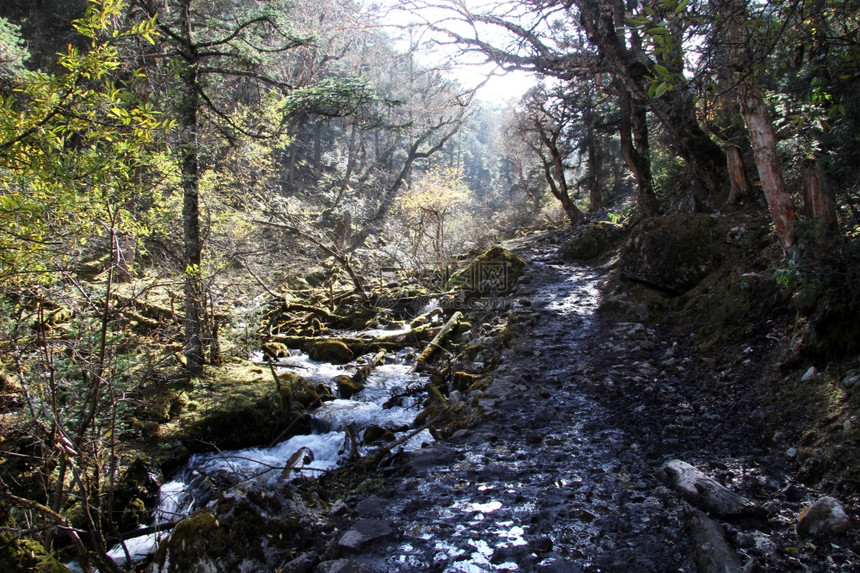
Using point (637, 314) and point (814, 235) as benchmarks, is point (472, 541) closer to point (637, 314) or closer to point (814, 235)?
point (814, 235)

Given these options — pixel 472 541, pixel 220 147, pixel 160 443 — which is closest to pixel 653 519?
pixel 472 541

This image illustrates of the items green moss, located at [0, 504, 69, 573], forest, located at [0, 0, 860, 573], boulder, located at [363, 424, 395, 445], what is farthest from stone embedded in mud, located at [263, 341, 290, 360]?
green moss, located at [0, 504, 69, 573]

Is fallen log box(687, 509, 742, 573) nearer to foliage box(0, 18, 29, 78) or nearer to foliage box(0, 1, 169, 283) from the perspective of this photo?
foliage box(0, 1, 169, 283)

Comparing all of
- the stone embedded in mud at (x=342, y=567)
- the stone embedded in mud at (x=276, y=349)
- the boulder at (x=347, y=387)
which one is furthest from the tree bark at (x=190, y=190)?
the stone embedded in mud at (x=342, y=567)

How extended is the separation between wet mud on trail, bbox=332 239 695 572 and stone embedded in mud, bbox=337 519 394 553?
2 cm

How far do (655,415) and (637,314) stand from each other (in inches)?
126

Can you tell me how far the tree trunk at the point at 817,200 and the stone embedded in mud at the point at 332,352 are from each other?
7.71m

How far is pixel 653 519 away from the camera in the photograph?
2.57 metres

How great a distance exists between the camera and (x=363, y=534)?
2744 mm

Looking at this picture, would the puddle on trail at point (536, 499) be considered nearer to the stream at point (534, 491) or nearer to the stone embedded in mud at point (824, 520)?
the stream at point (534, 491)

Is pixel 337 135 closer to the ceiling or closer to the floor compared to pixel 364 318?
closer to the ceiling

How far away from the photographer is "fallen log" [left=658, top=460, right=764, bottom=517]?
240 cm

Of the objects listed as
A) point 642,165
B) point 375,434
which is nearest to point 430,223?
point 642,165

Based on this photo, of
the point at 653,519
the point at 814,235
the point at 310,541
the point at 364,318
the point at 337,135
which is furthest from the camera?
the point at 337,135
